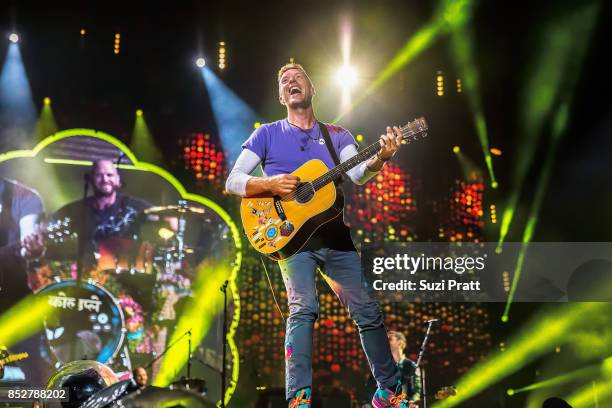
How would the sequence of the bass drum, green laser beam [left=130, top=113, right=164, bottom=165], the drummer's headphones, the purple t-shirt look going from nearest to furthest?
1. the purple t-shirt
2. the bass drum
3. the drummer's headphones
4. green laser beam [left=130, top=113, right=164, bottom=165]

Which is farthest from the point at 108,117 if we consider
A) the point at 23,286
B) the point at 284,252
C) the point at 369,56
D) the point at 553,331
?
the point at 553,331

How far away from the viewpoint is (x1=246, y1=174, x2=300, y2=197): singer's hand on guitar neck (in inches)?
154

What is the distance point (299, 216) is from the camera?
3.93 m

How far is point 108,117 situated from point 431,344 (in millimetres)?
5685

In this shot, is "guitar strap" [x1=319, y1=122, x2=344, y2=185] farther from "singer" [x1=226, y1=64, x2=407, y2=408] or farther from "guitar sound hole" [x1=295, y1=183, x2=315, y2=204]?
"guitar sound hole" [x1=295, y1=183, x2=315, y2=204]

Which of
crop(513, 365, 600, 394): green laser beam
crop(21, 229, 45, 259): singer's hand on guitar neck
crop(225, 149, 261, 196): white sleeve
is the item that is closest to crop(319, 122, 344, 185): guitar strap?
crop(225, 149, 261, 196): white sleeve

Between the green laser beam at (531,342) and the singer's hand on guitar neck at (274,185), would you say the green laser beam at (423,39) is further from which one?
the singer's hand on guitar neck at (274,185)

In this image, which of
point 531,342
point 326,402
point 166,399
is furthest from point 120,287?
point 166,399

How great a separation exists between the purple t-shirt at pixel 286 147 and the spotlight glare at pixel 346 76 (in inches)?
219

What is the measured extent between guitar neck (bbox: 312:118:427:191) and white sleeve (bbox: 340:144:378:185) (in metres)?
0.08

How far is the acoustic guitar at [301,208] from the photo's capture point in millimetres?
3900

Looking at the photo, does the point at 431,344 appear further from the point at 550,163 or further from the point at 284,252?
the point at 284,252

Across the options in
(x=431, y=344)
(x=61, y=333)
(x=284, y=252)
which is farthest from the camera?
(x=431, y=344)

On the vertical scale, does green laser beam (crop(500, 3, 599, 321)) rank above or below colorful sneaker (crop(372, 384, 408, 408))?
above
